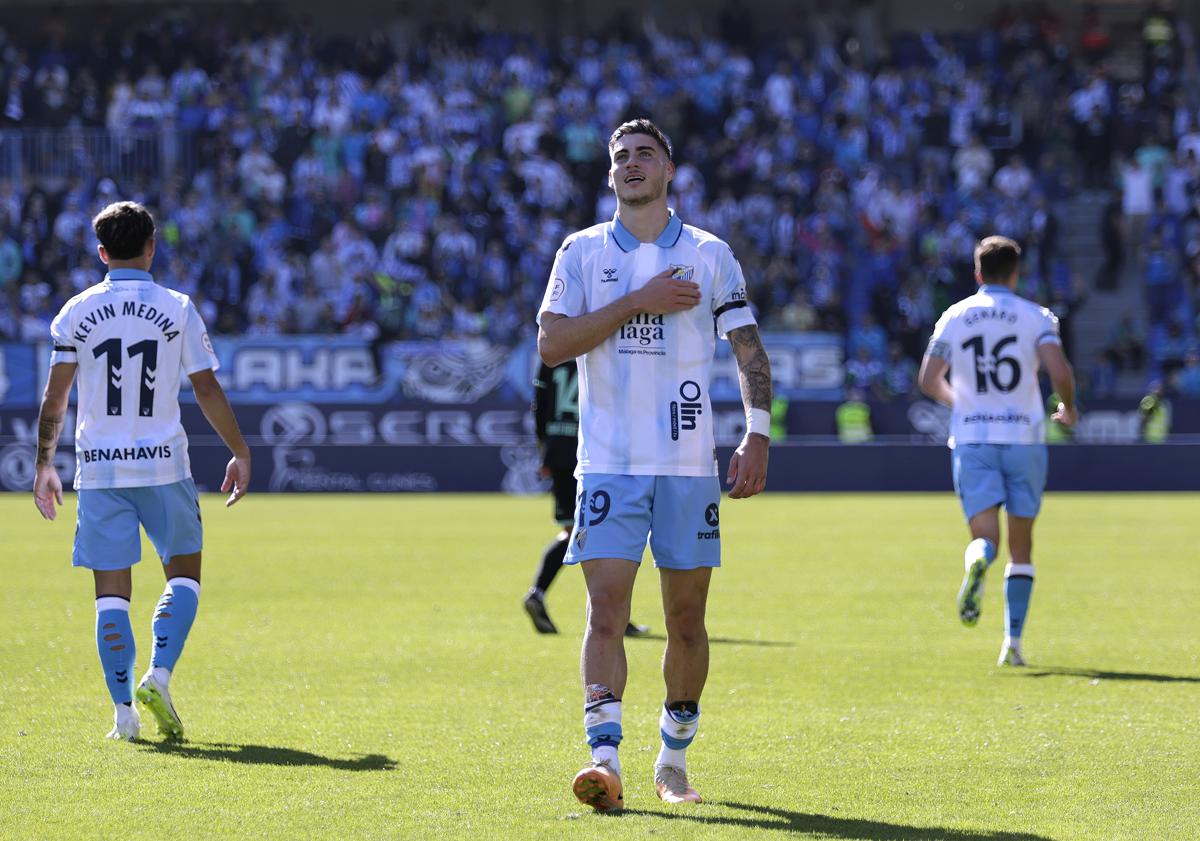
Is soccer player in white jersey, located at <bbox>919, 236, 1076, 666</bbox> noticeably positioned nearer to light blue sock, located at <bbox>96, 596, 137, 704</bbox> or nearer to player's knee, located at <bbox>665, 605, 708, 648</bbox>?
player's knee, located at <bbox>665, 605, 708, 648</bbox>

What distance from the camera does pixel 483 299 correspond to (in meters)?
30.0

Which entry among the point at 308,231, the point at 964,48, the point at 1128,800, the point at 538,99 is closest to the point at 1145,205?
the point at 964,48

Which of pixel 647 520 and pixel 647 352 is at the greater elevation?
pixel 647 352

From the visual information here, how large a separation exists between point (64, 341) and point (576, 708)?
2.80 m

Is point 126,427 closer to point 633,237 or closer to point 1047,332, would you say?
point 633,237

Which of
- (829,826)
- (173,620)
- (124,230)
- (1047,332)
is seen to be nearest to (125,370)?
(124,230)

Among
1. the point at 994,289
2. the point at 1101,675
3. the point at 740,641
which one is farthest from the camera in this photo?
the point at 740,641

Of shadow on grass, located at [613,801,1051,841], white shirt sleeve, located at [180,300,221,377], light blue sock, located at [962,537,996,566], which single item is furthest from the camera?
light blue sock, located at [962,537,996,566]

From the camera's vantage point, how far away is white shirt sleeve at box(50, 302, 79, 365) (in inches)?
282

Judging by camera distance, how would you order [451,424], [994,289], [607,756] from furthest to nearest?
[451,424] < [994,289] < [607,756]

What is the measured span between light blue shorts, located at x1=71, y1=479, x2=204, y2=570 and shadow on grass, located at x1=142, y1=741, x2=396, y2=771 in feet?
2.53

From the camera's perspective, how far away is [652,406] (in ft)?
19.8

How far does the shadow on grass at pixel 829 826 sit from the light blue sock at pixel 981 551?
3.75 metres

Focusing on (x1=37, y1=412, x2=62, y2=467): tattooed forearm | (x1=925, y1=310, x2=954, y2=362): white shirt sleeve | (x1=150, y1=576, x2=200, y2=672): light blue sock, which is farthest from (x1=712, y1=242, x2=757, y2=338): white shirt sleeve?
(x1=925, y1=310, x2=954, y2=362): white shirt sleeve
